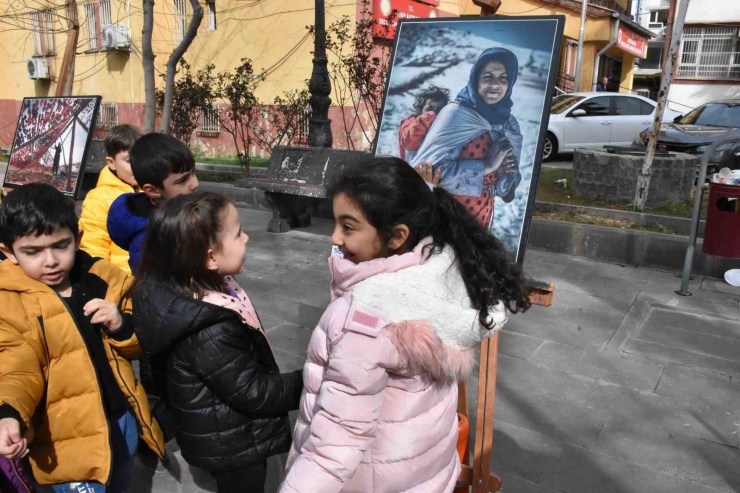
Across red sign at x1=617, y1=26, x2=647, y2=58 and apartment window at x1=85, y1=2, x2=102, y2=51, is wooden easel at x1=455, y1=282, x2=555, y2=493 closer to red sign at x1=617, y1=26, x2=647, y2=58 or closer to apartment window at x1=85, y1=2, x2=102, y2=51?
apartment window at x1=85, y1=2, x2=102, y2=51

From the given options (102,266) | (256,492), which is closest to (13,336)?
(102,266)

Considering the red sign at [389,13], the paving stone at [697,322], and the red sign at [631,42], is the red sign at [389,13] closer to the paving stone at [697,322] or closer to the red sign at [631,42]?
the paving stone at [697,322]

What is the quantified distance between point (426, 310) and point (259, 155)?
12.1 meters

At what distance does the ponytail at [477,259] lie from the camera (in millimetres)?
1505

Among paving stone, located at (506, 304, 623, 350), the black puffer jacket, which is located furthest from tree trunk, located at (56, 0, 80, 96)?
the black puffer jacket

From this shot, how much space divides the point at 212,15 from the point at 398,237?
13897 millimetres

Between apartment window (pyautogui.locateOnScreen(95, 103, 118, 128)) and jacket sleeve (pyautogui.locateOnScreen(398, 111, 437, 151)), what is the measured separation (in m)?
15.2

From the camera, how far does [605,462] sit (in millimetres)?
2746

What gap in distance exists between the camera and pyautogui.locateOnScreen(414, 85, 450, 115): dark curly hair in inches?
118

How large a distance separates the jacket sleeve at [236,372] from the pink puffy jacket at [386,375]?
23 centimetres

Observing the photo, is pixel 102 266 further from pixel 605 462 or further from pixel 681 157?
pixel 681 157

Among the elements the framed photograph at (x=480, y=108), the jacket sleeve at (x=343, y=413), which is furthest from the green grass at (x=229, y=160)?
the jacket sleeve at (x=343, y=413)

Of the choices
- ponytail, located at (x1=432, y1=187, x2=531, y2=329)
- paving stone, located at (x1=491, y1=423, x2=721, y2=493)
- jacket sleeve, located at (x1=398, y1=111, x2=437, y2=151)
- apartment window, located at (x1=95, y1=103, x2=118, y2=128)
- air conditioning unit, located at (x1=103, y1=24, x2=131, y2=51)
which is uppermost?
air conditioning unit, located at (x1=103, y1=24, x2=131, y2=51)

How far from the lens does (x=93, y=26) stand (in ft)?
54.2
